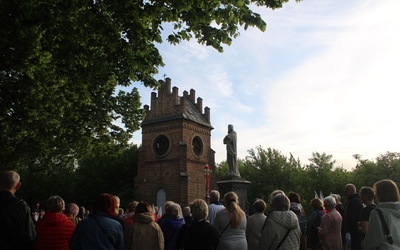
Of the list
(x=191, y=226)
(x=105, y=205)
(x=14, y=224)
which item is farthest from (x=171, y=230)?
(x=14, y=224)

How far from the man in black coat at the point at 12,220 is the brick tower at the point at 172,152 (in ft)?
78.9

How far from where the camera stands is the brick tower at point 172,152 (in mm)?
29316

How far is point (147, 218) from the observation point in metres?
5.51

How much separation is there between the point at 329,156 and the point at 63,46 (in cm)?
3677

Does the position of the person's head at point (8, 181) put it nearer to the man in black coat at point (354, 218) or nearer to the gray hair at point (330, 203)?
the gray hair at point (330, 203)

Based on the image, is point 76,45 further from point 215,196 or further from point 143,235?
point 143,235

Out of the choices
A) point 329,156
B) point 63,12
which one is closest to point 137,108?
point 63,12

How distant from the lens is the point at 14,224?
4.52 m

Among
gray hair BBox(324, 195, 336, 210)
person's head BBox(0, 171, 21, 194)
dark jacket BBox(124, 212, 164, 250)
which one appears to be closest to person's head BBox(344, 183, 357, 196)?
gray hair BBox(324, 195, 336, 210)

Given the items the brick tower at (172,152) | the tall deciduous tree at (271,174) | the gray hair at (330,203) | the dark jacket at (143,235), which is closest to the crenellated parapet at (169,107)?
the brick tower at (172,152)

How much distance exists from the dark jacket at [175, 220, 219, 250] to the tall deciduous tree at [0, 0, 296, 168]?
14.0 ft

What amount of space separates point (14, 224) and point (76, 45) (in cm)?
627

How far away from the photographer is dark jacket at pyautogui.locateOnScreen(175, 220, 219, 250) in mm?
5613

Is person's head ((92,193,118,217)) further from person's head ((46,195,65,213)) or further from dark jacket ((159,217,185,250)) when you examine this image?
dark jacket ((159,217,185,250))
